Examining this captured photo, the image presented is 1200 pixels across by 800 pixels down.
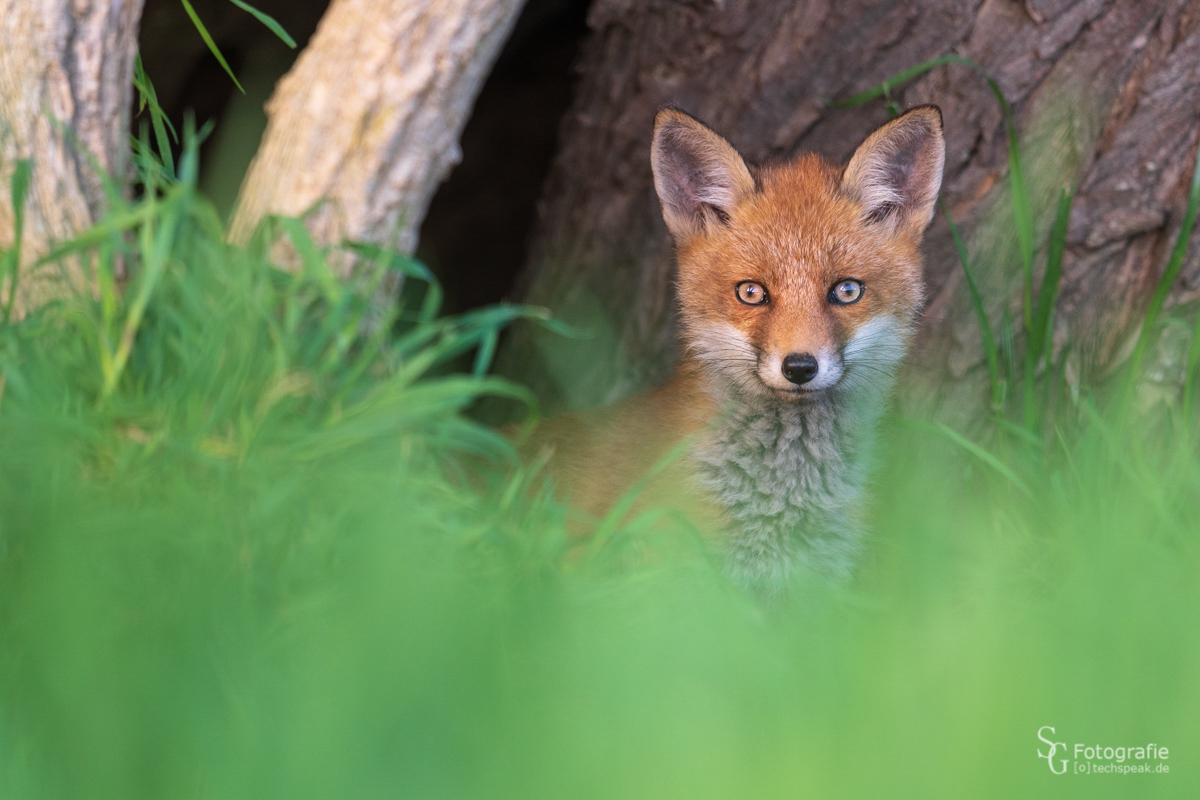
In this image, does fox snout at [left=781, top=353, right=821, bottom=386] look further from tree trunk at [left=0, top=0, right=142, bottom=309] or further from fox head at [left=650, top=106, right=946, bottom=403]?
tree trunk at [left=0, top=0, right=142, bottom=309]

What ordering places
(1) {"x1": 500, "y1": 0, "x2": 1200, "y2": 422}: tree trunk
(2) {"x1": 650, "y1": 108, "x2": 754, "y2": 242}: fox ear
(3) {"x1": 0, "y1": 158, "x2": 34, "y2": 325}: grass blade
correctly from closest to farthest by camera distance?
(3) {"x1": 0, "y1": 158, "x2": 34, "y2": 325}: grass blade, (2) {"x1": 650, "y1": 108, "x2": 754, "y2": 242}: fox ear, (1) {"x1": 500, "y1": 0, "x2": 1200, "y2": 422}: tree trunk

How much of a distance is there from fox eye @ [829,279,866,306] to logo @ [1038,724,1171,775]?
67.6 inches

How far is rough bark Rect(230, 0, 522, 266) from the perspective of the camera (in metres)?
2.85

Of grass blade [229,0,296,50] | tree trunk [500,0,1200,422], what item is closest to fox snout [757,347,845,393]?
tree trunk [500,0,1200,422]

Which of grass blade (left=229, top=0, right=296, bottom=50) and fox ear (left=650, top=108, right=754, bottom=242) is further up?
grass blade (left=229, top=0, right=296, bottom=50)

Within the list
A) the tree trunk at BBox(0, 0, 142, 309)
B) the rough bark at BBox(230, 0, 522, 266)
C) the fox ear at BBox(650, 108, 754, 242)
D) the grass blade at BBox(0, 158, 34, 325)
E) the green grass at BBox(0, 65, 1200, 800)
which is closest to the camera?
the green grass at BBox(0, 65, 1200, 800)

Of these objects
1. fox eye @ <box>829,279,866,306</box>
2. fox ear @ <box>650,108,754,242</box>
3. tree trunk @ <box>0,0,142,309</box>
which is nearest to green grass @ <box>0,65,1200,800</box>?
tree trunk @ <box>0,0,142,309</box>

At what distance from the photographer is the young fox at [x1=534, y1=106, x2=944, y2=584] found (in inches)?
116

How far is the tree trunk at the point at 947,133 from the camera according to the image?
3.43 metres

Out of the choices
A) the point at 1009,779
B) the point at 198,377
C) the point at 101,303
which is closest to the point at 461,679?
→ the point at 1009,779

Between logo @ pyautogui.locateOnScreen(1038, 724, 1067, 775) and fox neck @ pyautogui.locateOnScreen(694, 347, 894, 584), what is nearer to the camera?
logo @ pyautogui.locateOnScreen(1038, 724, 1067, 775)

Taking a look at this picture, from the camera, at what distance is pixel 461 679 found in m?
1.61

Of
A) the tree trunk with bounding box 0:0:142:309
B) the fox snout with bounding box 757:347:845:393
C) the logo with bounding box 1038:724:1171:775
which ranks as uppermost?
the tree trunk with bounding box 0:0:142:309

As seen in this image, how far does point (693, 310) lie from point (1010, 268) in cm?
124
